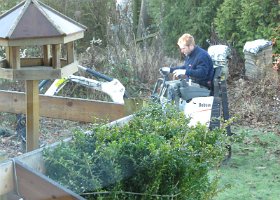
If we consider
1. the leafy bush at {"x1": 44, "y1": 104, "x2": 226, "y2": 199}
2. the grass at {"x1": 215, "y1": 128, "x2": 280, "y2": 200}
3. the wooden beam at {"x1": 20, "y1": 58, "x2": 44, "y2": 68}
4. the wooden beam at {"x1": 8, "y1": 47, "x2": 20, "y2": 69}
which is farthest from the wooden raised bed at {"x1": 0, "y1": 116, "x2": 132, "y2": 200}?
the grass at {"x1": 215, "y1": 128, "x2": 280, "y2": 200}

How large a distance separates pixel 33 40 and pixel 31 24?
10cm

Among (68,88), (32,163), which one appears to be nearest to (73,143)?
(32,163)

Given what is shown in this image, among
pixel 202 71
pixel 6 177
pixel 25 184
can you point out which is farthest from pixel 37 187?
pixel 202 71

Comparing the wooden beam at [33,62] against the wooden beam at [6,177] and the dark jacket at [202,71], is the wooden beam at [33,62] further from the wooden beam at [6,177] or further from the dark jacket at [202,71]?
the dark jacket at [202,71]

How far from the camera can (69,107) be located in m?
5.10

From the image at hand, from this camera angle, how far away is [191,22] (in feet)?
43.7

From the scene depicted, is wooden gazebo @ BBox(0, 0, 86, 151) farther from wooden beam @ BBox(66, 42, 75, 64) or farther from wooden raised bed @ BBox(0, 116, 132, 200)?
wooden raised bed @ BBox(0, 116, 132, 200)

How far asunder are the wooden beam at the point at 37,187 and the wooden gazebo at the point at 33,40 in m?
0.84

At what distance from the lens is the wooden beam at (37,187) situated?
298cm

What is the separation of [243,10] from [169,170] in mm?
8989

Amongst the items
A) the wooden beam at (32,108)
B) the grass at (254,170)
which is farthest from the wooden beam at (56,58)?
the grass at (254,170)

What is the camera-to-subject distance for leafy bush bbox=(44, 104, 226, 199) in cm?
329

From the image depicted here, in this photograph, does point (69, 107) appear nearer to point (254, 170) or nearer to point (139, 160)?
point (139, 160)

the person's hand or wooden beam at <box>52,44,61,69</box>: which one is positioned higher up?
wooden beam at <box>52,44,61,69</box>
